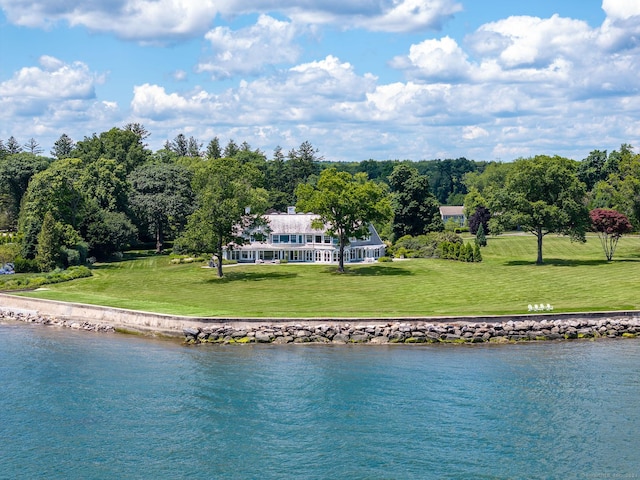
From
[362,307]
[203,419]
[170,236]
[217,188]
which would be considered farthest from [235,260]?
[203,419]

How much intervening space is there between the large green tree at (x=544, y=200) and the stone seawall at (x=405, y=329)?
30.6 m

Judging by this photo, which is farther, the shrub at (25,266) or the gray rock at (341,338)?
the shrub at (25,266)

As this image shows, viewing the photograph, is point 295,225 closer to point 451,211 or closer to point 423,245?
point 423,245

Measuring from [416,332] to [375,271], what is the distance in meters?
29.3

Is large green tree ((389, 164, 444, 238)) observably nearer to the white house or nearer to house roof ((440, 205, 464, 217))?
the white house

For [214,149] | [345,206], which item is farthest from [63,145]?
[345,206]

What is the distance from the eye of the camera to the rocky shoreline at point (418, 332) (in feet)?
151

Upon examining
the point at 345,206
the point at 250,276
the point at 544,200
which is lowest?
the point at 250,276

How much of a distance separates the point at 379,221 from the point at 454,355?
34.6 m

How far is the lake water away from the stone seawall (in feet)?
4.33

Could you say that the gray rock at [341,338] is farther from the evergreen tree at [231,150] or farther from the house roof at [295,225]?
the evergreen tree at [231,150]

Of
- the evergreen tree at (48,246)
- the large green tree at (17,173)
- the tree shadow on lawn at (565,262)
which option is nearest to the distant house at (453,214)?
the tree shadow on lawn at (565,262)

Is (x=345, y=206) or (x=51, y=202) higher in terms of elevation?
(x=51, y=202)

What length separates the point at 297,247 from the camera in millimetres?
85125
